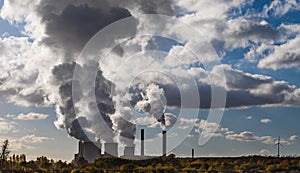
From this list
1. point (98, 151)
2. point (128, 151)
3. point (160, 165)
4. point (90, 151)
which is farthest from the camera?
point (128, 151)

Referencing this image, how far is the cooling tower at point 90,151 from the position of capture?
4488 inches

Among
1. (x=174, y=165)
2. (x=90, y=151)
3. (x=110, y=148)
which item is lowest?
(x=174, y=165)

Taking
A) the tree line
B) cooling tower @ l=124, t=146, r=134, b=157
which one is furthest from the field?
cooling tower @ l=124, t=146, r=134, b=157

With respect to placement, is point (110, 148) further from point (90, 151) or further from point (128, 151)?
point (128, 151)

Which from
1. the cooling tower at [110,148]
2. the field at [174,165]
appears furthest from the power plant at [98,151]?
the field at [174,165]

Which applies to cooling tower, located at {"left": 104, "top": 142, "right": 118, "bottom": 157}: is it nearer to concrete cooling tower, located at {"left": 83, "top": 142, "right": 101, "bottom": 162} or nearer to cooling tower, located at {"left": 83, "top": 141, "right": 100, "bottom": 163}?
concrete cooling tower, located at {"left": 83, "top": 142, "right": 101, "bottom": 162}

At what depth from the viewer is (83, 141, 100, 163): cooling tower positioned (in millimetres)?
114000

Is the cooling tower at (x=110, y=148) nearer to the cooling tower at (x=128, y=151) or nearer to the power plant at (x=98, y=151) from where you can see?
the power plant at (x=98, y=151)

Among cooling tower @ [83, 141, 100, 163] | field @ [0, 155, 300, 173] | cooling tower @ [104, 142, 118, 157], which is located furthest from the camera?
cooling tower @ [104, 142, 118, 157]

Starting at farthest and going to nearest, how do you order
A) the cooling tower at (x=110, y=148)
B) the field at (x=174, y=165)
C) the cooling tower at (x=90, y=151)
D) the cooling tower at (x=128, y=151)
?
the cooling tower at (x=128, y=151), the cooling tower at (x=110, y=148), the cooling tower at (x=90, y=151), the field at (x=174, y=165)

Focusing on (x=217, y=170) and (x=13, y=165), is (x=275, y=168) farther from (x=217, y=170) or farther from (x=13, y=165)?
(x=13, y=165)

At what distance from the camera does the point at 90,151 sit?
115m

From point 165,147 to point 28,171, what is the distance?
41.8m

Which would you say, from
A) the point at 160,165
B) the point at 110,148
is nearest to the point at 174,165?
the point at 160,165
